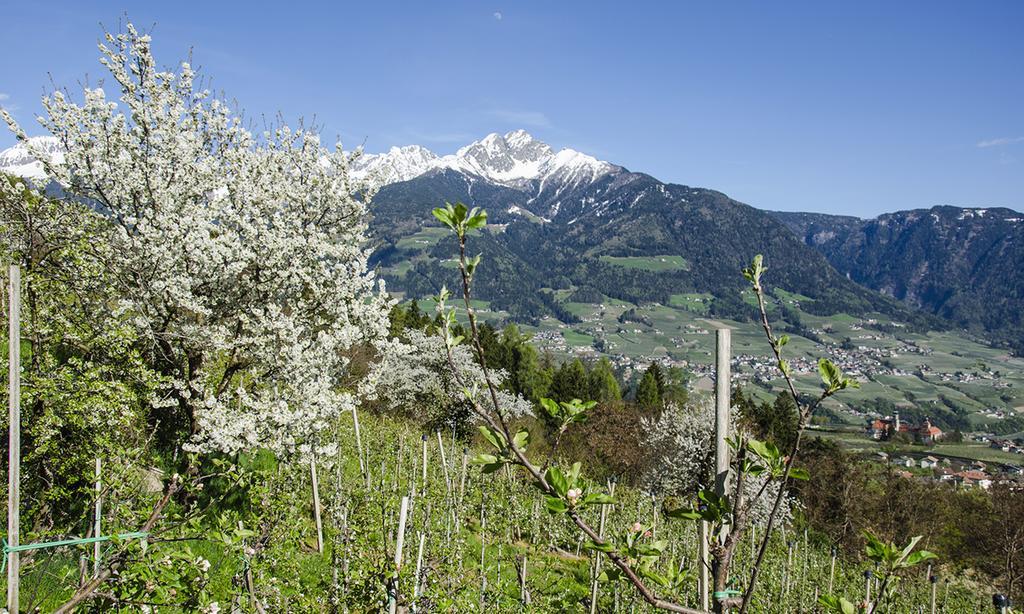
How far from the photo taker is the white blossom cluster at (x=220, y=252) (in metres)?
7.32

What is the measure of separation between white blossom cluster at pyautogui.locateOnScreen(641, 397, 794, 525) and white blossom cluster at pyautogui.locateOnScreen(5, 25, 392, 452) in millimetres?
11851

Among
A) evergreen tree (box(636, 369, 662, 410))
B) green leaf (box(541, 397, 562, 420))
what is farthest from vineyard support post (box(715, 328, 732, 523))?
evergreen tree (box(636, 369, 662, 410))

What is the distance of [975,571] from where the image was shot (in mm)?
19891

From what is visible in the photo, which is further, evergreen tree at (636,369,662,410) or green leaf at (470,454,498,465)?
evergreen tree at (636,369,662,410)

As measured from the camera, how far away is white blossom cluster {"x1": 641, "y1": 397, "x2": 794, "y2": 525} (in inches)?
680

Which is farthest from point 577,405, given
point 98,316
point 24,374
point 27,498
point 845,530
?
point 845,530

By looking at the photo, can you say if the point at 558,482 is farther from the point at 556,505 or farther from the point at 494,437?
the point at 494,437

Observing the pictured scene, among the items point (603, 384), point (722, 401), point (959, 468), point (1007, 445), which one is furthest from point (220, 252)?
point (1007, 445)

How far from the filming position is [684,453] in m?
19.3

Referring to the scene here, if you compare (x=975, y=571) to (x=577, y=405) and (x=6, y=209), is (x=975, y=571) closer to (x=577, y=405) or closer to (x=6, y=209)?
(x=577, y=405)

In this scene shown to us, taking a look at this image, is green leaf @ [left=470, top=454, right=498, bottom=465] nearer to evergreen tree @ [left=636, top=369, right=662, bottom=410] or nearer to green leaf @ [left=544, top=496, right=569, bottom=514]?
green leaf @ [left=544, top=496, right=569, bottom=514]

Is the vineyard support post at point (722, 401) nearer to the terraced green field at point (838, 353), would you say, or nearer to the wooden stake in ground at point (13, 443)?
the wooden stake in ground at point (13, 443)

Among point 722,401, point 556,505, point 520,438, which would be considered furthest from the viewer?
point 722,401

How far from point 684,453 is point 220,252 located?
52.6ft
